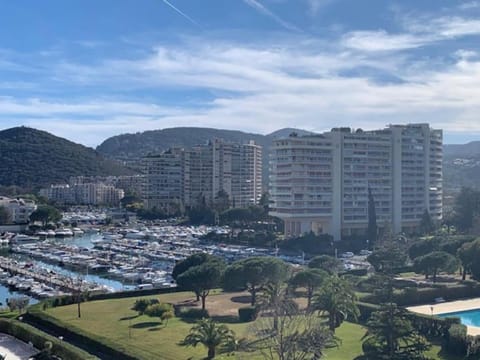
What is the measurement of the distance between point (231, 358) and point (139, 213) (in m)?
94.8

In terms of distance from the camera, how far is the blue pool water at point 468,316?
32.6 metres

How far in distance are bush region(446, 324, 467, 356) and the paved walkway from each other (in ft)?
57.3

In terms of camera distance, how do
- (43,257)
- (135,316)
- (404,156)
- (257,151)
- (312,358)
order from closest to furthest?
(312,358), (135,316), (43,257), (404,156), (257,151)

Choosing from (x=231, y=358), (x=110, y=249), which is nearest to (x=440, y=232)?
(x=110, y=249)

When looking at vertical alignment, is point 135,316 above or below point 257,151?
below

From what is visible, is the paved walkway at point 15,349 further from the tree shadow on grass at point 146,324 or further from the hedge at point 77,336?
the tree shadow on grass at point 146,324

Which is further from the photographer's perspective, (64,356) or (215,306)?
(215,306)

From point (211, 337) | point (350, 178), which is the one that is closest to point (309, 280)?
point (211, 337)

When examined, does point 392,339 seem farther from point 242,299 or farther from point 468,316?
point 242,299

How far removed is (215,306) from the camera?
3494cm

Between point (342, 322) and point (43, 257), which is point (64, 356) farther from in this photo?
point (43, 257)

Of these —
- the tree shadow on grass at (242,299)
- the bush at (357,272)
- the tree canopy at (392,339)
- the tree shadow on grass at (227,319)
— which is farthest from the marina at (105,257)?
the tree canopy at (392,339)

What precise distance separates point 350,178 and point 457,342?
48120 millimetres

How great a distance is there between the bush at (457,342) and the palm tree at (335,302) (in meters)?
4.72
